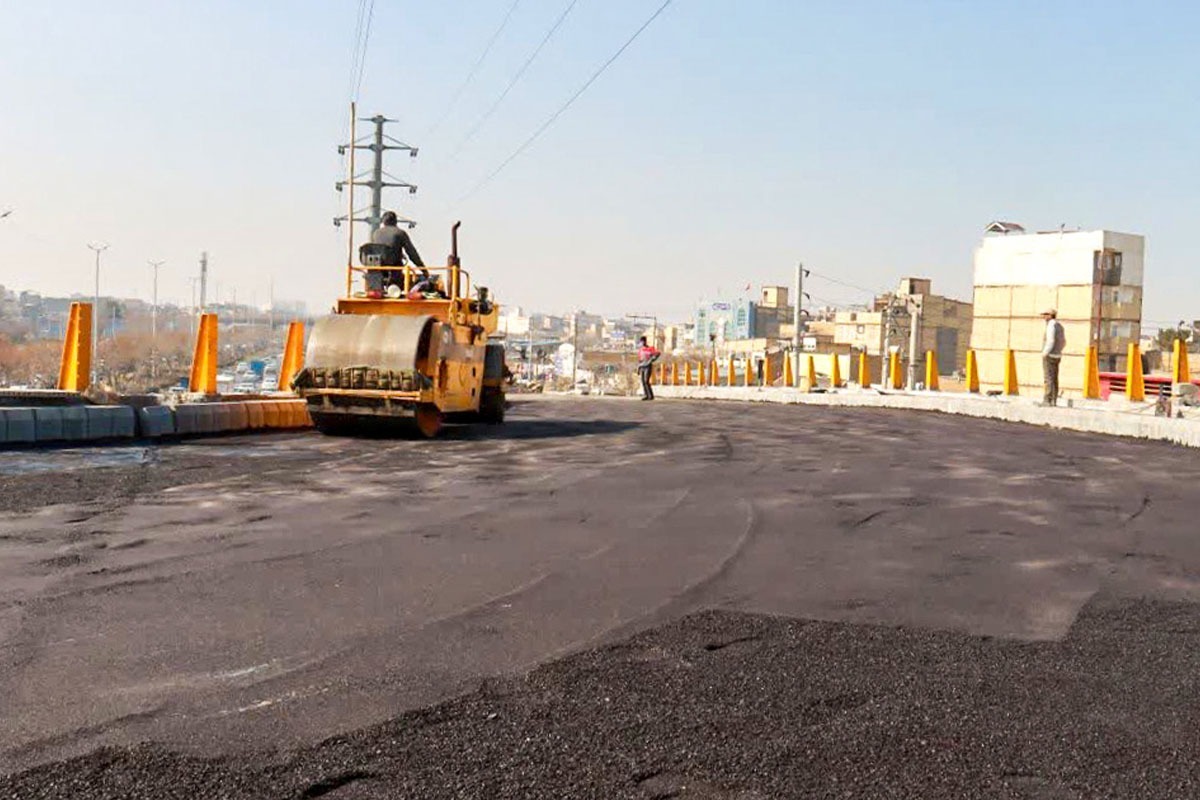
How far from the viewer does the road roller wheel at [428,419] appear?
1385 centimetres

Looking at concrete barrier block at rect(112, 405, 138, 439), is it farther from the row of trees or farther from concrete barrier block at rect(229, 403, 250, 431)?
the row of trees

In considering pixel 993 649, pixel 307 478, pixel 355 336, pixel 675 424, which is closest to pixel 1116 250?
pixel 675 424

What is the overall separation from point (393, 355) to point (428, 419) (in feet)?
3.40

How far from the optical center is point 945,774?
3150 mm

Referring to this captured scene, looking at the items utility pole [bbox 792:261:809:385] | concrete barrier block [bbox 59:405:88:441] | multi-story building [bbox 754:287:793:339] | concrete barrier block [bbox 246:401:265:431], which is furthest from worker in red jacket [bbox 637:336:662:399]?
multi-story building [bbox 754:287:793:339]

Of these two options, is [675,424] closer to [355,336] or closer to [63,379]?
[355,336]

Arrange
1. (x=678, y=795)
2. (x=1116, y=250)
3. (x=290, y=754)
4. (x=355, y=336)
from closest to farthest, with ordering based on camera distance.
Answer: (x=678, y=795)
(x=290, y=754)
(x=355, y=336)
(x=1116, y=250)

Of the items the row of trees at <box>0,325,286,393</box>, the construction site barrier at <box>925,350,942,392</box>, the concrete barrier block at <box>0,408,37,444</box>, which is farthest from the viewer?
the row of trees at <box>0,325,286,393</box>

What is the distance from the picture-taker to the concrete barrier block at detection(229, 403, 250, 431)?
13.9 m

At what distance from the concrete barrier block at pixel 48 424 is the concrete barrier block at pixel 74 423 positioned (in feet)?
0.18

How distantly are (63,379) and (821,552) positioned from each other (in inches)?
476

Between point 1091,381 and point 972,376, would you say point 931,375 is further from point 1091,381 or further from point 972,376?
point 1091,381

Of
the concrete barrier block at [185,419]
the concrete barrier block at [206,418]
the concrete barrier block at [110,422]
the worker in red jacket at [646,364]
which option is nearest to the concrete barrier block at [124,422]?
the concrete barrier block at [110,422]

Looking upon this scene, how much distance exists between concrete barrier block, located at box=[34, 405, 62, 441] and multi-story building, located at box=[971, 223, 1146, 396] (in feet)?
97.6
